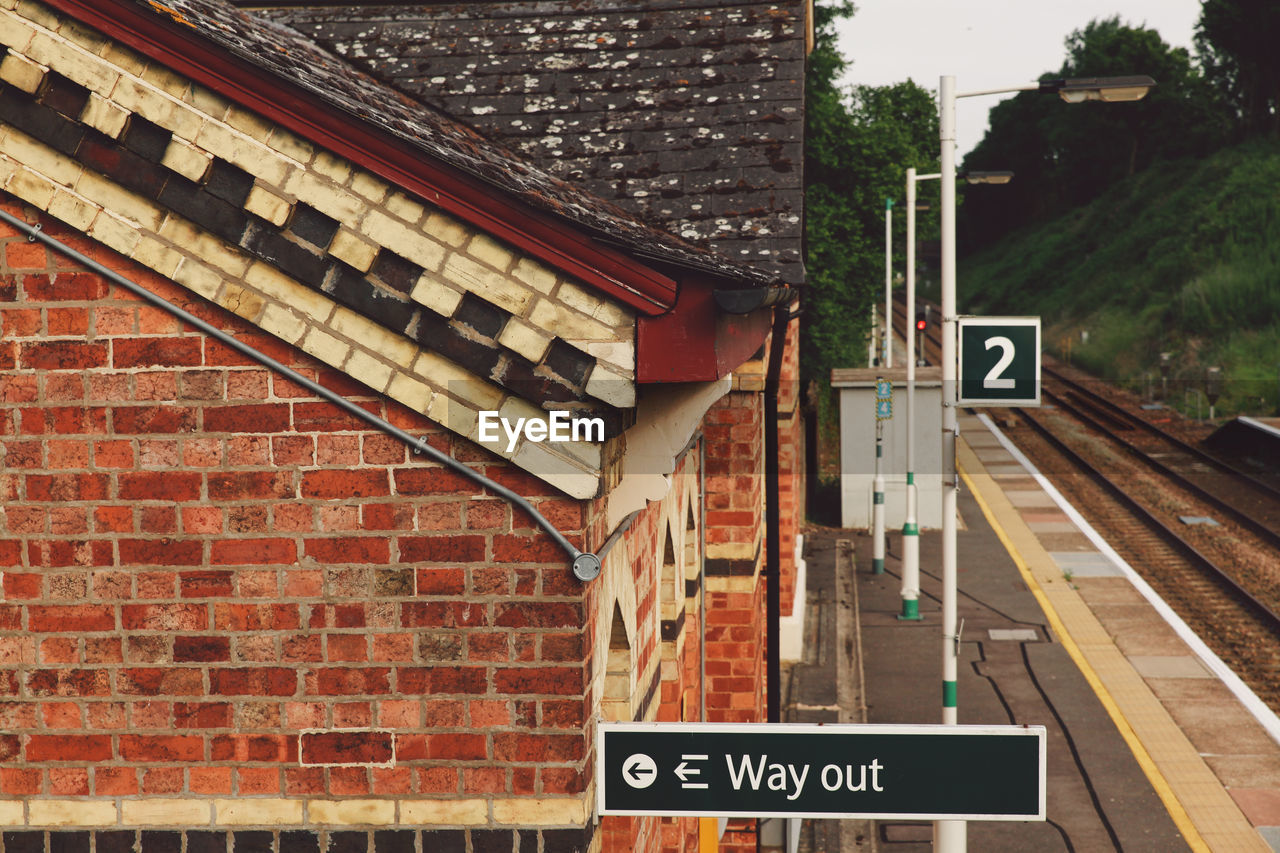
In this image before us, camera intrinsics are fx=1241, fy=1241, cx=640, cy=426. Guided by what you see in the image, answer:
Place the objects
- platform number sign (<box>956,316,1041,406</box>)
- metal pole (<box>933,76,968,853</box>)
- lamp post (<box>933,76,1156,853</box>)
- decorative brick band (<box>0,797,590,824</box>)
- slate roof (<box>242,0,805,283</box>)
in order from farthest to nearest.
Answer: metal pole (<box>933,76,968,853</box>), lamp post (<box>933,76,1156,853</box>), platform number sign (<box>956,316,1041,406</box>), slate roof (<box>242,0,805,283</box>), decorative brick band (<box>0,797,590,824</box>)

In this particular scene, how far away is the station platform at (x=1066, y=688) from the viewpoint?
11.5m

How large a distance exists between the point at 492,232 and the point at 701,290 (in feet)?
1.91

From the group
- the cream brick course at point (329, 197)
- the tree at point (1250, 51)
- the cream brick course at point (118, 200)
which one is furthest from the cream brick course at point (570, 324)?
the tree at point (1250, 51)

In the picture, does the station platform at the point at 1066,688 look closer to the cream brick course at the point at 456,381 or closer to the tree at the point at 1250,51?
the cream brick course at the point at 456,381

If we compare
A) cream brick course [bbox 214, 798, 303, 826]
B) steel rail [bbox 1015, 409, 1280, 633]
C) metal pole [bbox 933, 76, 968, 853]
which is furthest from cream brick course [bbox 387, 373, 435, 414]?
steel rail [bbox 1015, 409, 1280, 633]

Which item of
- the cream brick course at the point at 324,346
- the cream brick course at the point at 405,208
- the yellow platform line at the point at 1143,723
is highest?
the cream brick course at the point at 405,208

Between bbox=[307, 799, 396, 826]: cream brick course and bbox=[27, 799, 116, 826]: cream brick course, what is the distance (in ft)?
1.93

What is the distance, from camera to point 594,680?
3633mm

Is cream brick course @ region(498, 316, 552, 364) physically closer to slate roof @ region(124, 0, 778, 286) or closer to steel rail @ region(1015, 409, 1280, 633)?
slate roof @ region(124, 0, 778, 286)

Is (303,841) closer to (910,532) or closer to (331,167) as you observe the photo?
(331,167)

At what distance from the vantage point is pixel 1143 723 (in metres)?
14.0

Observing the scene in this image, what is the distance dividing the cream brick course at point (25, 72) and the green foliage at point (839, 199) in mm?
23841

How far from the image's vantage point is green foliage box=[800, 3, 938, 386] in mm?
27375

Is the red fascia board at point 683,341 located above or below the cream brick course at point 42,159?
below
